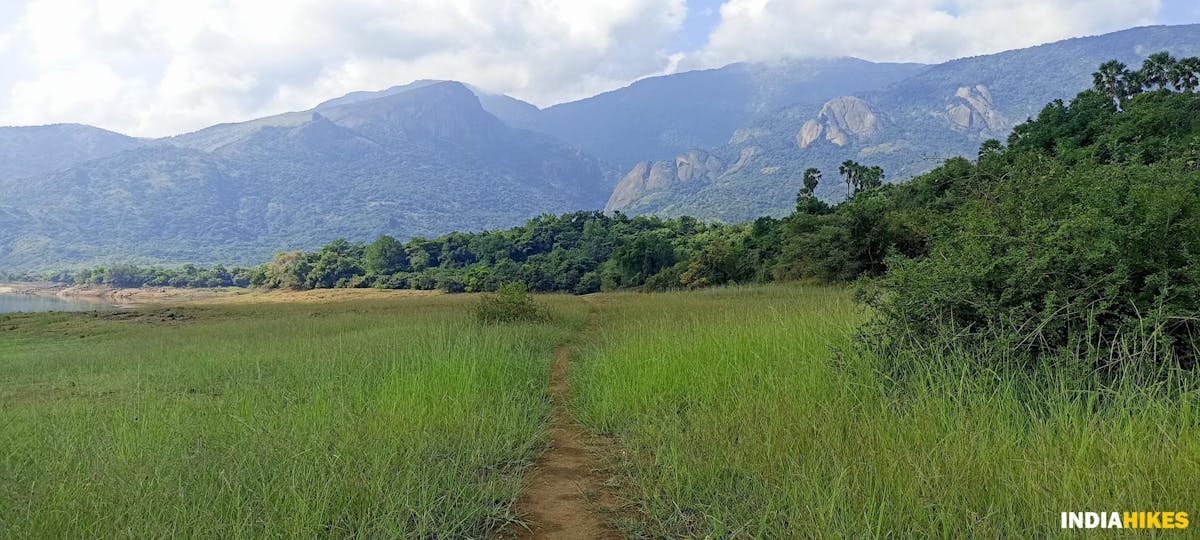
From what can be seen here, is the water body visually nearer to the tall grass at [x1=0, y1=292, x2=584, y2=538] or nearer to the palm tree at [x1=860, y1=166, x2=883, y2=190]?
the tall grass at [x1=0, y1=292, x2=584, y2=538]

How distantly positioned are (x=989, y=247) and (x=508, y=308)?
510 inches

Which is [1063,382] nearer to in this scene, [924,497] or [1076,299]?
[1076,299]

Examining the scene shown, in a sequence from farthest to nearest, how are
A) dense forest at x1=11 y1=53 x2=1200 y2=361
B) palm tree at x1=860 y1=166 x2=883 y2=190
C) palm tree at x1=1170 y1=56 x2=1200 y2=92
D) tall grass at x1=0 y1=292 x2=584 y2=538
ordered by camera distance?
palm tree at x1=860 y1=166 x2=883 y2=190 < palm tree at x1=1170 y1=56 x2=1200 y2=92 < dense forest at x1=11 y1=53 x2=1200 y2=361 < tall grass at x1=0 y1=292 x2=584 y2=538

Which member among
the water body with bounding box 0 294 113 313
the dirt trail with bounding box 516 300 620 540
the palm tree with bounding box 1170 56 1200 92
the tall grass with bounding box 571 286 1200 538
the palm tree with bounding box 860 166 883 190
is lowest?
the dirt trail with bounding box 516 300 620 540

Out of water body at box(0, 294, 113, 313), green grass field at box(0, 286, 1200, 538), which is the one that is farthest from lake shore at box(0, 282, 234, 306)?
green grass field at box(0, 286, 1200, 538)

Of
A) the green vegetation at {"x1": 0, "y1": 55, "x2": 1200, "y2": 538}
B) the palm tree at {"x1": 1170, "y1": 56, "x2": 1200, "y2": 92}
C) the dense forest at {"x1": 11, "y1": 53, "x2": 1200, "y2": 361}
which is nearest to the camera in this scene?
the green vegetation at {"x1": 0, "y1": 55, "x2": 1200, "y2": 538}

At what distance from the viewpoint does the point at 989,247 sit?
5.59 metres

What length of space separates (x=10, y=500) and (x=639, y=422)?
4.39 meters

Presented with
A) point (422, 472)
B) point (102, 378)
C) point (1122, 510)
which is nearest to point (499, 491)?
point (422, 472)

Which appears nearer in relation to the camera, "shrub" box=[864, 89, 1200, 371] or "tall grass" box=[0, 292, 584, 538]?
"tall grass" box=[0, 292, 584, 538]

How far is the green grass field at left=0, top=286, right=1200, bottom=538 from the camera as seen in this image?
305cm

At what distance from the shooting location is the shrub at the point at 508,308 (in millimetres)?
16625

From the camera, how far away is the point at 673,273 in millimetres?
48875

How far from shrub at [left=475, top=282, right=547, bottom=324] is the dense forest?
9.46m
